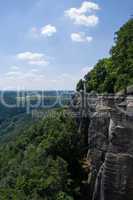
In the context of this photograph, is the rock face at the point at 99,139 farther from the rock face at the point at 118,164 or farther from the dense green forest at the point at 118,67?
the dense green forest at the point at 118,67

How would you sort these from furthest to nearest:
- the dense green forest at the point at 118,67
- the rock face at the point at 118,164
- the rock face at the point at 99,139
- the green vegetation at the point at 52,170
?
1. the dense green forest at the point at 118,67
2. the green vegetation at the point at 52,170
3. the rock face at the point at 99,139
4. the rock face at the point at 118,164

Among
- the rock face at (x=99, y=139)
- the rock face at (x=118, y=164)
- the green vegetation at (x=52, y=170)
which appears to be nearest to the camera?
the rock face at (x=118, y=164)

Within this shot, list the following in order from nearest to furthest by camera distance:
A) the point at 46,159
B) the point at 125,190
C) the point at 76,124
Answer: the point at 125,190 → the point at 46,159 → the point at 76,124

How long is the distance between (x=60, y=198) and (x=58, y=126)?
52.4ft

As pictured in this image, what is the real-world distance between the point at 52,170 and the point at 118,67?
13.4m

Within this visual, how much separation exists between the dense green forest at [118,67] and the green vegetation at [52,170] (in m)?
5.44

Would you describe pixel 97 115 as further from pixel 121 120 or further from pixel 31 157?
pixel 31 157

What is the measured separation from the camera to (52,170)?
32.1 meters

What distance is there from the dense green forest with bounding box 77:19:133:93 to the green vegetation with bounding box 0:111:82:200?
17.8 ft

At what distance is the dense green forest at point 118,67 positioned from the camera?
116 ft

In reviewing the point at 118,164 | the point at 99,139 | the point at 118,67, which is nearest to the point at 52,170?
the point at 99,139

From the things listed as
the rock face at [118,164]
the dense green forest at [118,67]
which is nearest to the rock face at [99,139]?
the rock face at [118,164]

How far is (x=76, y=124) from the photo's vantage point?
40656mm

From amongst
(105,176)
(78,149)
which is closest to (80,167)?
(78,149)
